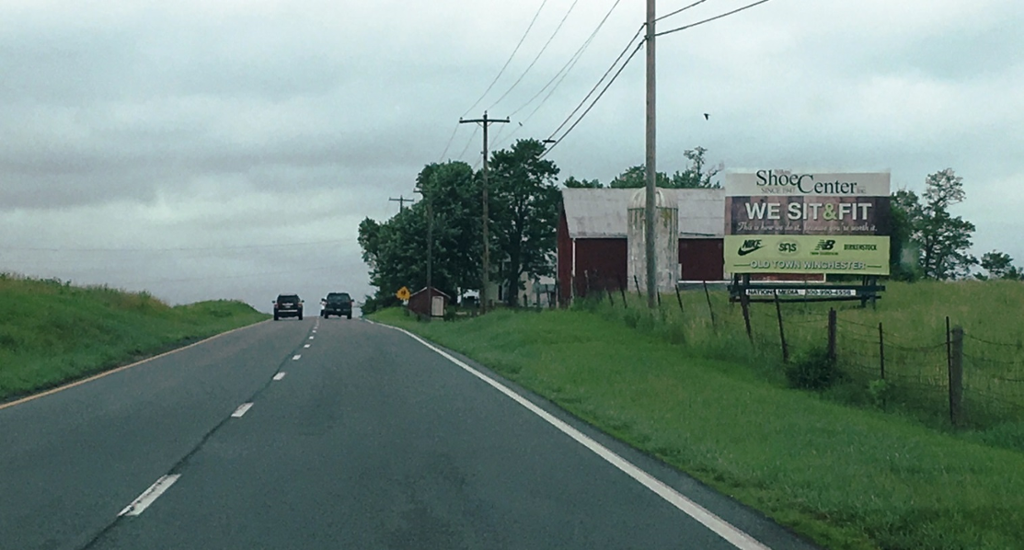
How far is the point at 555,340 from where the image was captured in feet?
93.7

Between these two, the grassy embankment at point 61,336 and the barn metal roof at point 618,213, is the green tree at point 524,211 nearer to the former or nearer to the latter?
the barn metal roof at point 618,213

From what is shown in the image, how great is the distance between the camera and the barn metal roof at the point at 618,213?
2398 inches

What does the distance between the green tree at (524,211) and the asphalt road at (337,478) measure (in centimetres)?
8101

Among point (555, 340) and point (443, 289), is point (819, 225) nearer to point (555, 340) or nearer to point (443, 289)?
point (555, 340)

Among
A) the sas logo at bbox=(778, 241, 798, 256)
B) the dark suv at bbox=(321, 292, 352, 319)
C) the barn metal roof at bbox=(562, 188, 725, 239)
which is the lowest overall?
the dark suv at bbox=(321, 292, 352, 319)

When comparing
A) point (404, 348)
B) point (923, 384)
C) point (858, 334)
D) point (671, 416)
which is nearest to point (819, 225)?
point (858, 334)

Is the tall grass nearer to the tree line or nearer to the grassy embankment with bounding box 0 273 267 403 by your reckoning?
the grassy embankment with bounding box 0 273 267 403

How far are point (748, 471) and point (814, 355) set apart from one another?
8.85m

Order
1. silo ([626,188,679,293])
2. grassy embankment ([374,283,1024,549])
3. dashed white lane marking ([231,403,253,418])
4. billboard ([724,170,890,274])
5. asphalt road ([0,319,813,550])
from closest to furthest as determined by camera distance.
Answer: asphalt road ([0,319,813,550]) < grassy embankment ([374,283,1024,549]) < dashed white lane marking ([231,403,253,418]) < billboard ([724,170,890,274]) < silo ([626,188,679,293])

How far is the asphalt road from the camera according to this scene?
8258 millimetres

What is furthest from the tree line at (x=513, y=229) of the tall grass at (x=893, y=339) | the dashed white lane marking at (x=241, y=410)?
the dashed white lane marking at (x=241, y=410)

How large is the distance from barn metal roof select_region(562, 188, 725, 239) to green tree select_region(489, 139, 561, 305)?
1364 inches

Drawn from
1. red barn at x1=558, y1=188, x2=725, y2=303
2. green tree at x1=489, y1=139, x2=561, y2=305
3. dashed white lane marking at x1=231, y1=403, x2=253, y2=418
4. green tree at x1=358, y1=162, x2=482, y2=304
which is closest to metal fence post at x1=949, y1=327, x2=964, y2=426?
dashed white lane marking at x1=231, y1=403, x2=253, y2=418

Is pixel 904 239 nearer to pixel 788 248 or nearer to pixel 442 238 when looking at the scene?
pixel 442 238
